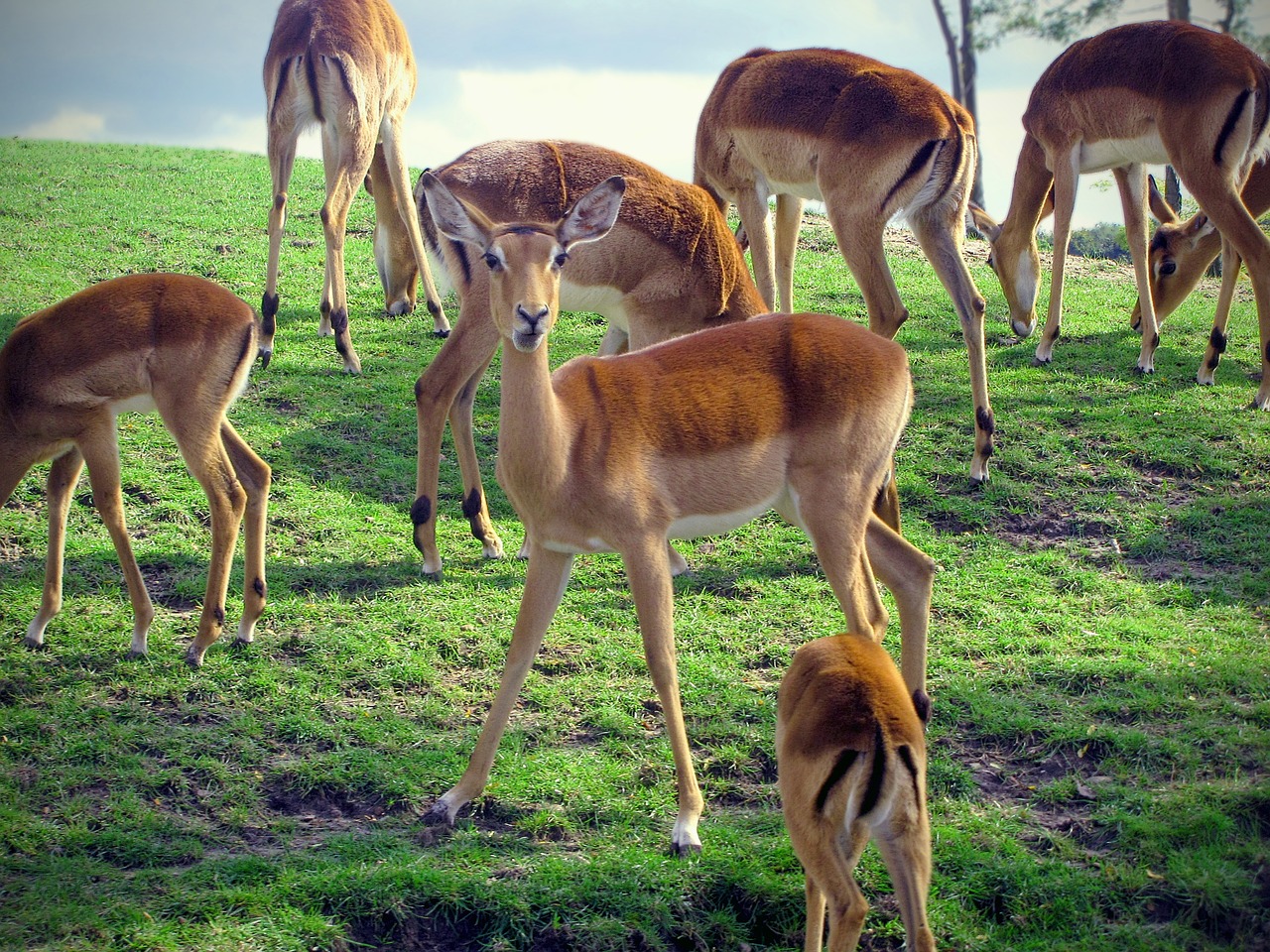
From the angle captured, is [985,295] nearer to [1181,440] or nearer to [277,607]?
[1181,440]

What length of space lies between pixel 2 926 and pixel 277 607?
2.26 metres

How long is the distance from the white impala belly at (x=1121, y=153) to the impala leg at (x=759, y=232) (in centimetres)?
293

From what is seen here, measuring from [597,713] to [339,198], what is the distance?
477 centimetres

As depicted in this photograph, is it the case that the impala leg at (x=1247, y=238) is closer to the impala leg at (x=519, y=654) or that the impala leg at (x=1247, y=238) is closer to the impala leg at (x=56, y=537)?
the impala leg at (x=519, y=654)

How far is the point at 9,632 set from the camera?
17.5 ft

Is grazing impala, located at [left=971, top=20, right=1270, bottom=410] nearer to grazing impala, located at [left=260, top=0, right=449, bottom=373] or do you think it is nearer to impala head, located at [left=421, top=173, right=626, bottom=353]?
grazing impala, located at [left=260, top=0, right=449, bottom=373]

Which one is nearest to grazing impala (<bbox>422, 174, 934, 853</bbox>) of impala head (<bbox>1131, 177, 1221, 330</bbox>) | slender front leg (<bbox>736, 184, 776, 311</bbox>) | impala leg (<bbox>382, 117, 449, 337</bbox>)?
slender front leg (<bbox>736, 184, 776, 311</bbox>)

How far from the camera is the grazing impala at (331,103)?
322 inches

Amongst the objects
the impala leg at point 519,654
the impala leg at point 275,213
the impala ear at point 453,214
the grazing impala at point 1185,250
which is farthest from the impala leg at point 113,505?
the grazing impala at point 1185,250

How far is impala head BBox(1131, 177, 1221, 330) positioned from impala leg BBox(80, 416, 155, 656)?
8.31 meters

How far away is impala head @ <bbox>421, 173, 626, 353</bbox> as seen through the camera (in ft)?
13.2

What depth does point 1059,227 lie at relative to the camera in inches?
376

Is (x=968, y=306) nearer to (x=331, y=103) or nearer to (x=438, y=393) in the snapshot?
(x=438, y=393)

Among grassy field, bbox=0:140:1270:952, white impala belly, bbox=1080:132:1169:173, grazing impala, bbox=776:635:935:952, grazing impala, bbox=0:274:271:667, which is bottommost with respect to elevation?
grassy field, bbox=0:140:1270:952
